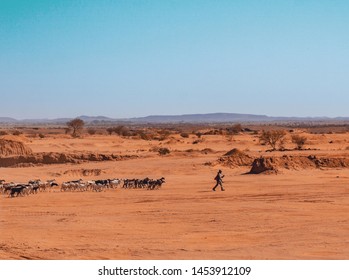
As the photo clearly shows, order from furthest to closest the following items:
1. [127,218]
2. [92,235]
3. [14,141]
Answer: [14,141], [127,218], [92,235]

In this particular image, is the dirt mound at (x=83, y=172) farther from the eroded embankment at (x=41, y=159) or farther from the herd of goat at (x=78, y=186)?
the herd of goat at (x=78, y=186)

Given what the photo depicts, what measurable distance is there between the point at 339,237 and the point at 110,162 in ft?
106

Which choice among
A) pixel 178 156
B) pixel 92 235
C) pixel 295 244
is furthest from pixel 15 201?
pixel 178 156

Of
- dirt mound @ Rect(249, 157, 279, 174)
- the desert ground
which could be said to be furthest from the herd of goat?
dirt mound @ Rect(249, 157, 279, 174)

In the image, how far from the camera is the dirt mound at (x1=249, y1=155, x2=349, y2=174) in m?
38.6

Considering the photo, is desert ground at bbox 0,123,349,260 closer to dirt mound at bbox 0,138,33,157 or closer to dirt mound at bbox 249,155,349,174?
dirt mound at bbox 249,155,349,174

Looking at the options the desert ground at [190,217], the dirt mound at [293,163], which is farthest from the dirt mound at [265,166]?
the desert ground at [190,217]

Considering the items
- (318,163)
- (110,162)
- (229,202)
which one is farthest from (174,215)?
(110,162)

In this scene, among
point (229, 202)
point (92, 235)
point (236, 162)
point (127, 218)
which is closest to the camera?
point (92, 235)

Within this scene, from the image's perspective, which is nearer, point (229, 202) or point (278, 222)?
point (278, 222)

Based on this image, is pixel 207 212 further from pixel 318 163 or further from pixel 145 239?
pixel 318 163

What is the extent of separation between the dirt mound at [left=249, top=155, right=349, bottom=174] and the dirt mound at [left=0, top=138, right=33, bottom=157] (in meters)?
23.4

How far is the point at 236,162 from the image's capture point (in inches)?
1772

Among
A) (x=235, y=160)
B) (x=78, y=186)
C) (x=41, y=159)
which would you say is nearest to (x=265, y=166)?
(x=235, y=160)
